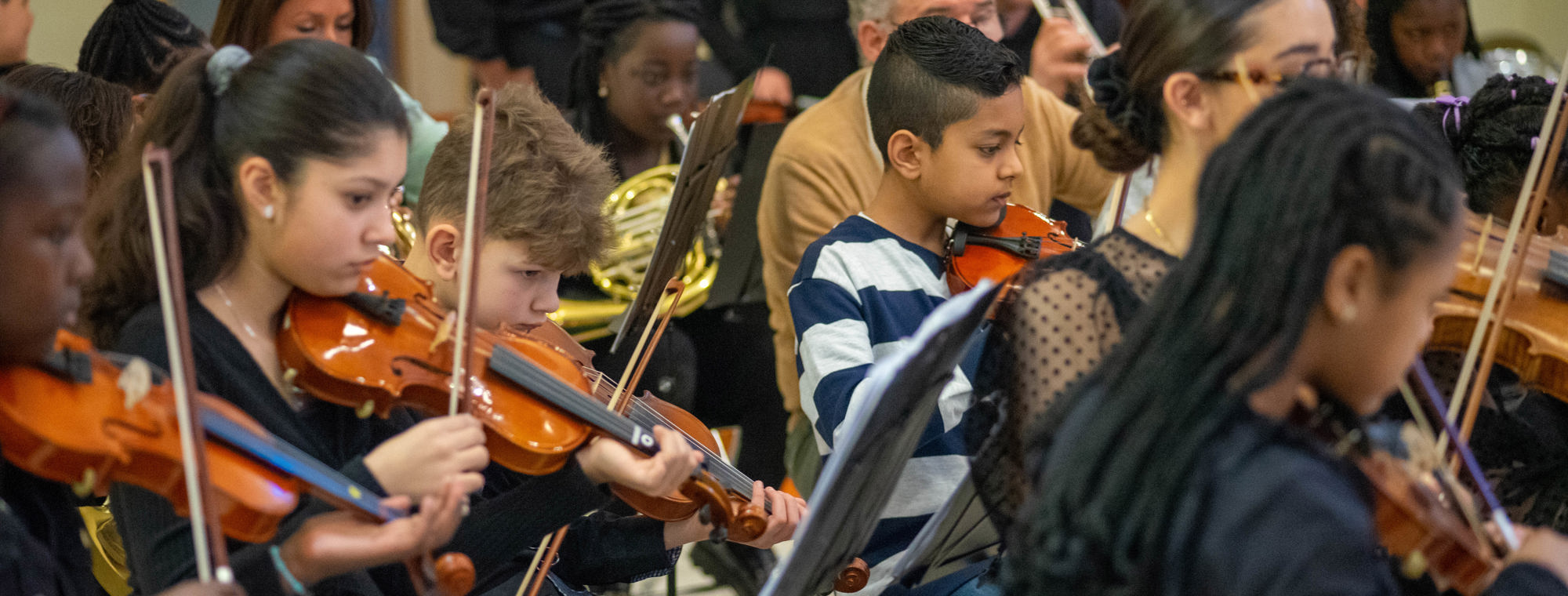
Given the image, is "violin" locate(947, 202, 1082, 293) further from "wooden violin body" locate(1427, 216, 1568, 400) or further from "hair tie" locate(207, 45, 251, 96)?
"hair tie" locate(207, 45, 251, 96)

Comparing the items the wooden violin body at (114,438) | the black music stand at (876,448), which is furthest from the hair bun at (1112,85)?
the wooden violin body at (114,438)

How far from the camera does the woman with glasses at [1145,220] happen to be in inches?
46.0

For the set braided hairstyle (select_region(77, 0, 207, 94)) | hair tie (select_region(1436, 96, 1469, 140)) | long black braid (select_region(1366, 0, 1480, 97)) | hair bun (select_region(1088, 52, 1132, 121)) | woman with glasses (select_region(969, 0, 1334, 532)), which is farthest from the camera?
long black braid (select_region(1366, 0, 1480, 97))

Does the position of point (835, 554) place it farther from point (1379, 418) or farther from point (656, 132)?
point (656, 132)

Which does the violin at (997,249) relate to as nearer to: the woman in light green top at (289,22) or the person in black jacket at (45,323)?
the person in black jacket at (45,323)

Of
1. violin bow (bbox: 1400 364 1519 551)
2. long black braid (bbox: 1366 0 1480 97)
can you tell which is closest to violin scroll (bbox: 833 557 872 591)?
violin bow (bbox: 1400 364 1519 551)

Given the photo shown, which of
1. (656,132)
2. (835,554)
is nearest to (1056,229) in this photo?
(835,554)

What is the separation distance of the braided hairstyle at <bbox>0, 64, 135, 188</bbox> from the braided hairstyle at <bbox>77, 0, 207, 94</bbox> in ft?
0.85

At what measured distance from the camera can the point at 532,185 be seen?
156 cm

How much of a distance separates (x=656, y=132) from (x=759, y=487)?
1445 millimetres

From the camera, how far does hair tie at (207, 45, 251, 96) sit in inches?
46.9

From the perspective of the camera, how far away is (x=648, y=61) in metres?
2.78

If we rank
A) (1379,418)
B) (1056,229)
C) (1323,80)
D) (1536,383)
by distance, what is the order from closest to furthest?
1. (1323,80)
2. (1379,418)
3. (1536,383)
4. (1056,229)

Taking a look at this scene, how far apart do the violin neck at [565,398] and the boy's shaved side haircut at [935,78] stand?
58 cm
